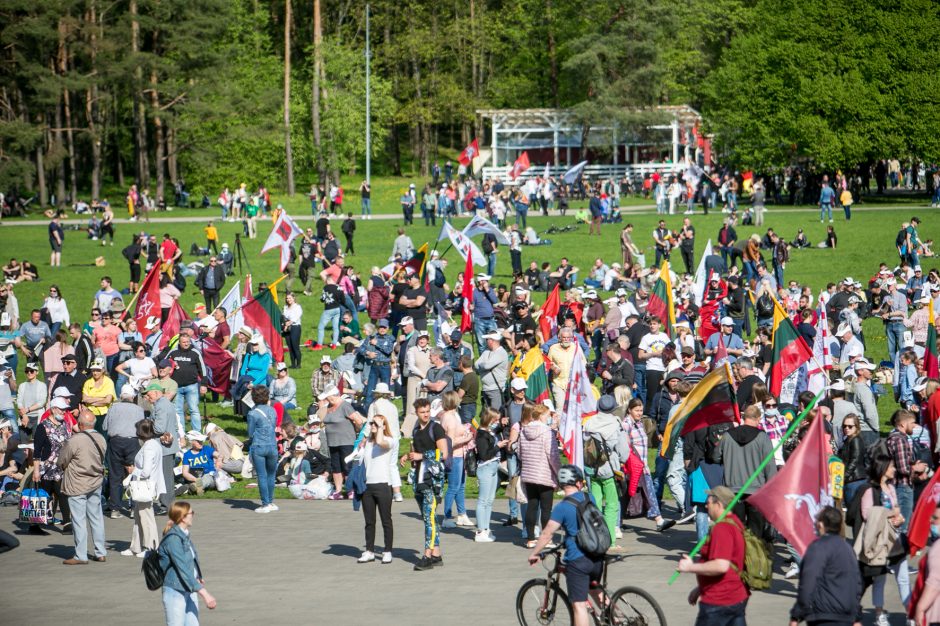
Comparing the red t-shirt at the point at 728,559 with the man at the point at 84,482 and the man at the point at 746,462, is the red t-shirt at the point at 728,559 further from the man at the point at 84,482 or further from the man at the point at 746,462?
the man at the point at 84,482

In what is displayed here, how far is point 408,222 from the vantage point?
4725 cm

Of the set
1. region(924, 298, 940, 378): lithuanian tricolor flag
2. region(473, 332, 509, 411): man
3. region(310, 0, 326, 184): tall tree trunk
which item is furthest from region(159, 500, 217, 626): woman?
region(310, 0, 326, 184): tall tree trunk

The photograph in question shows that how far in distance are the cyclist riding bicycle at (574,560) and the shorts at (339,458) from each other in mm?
6170

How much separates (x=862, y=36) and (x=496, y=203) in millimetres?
22566

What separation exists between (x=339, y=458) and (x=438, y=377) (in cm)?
203

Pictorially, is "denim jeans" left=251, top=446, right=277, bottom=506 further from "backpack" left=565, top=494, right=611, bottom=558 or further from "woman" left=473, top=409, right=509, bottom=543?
"backpack" left=565, top=494, right=611, bottom=558

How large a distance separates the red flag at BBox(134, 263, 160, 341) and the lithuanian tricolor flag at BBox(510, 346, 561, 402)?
949 centimetres

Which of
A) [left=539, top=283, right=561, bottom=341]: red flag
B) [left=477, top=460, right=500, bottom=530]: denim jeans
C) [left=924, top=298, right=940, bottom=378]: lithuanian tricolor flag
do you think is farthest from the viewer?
[left=539, top=283, right=561, bottom=341]: red flag

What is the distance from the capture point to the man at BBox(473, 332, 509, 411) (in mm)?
18516

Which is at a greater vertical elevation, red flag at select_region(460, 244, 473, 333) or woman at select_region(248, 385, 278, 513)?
red flag at select_region(460, 244, 473, 333)

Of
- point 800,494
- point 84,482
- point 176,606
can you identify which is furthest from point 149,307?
point 800,494

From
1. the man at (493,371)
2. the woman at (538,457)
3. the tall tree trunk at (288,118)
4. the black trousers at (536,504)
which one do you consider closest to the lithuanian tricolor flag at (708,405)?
the woman at (538,457)

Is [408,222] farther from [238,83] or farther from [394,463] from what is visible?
[394,463]

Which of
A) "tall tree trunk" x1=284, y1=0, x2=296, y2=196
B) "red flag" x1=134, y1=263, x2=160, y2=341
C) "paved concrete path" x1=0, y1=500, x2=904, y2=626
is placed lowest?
"paved concrete path" x1=0, y1=500, x2=904, y2=626
